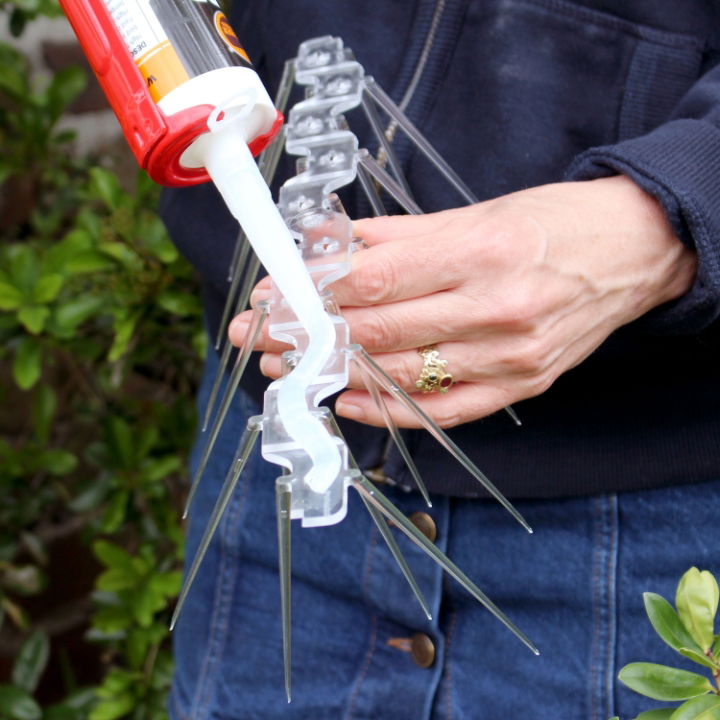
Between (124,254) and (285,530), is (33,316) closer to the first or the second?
(124,254)

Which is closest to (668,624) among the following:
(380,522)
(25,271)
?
(380,522)

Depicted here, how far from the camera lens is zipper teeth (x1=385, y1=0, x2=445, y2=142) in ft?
2.46

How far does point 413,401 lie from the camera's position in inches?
23.2

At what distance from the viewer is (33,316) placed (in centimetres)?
113

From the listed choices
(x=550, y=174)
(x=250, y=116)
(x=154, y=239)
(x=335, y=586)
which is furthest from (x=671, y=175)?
(x=154, y=239)

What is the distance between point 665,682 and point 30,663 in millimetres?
1079

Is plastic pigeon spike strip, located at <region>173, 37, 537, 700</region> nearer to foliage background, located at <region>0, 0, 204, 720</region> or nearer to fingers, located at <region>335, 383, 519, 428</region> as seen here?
fingers, located at <region>335, 383, 519, 428</region>

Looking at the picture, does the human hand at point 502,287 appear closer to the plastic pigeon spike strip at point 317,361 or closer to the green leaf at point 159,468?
the plastic pigeon spike strip at point 317,361

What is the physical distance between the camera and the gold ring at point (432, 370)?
600mm

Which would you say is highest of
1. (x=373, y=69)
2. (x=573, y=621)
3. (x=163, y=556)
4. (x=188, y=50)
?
(x=188, y=50)

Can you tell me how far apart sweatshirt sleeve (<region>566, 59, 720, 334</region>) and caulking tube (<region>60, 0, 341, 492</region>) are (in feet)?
0.73

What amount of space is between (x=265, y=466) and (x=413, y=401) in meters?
0.35

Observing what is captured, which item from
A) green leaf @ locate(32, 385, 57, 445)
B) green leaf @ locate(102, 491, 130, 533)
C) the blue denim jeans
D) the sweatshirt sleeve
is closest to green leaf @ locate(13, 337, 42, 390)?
green leaf @ locate(32, 385, 57, 445)

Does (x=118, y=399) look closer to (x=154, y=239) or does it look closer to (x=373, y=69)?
(x=154, y=239)
